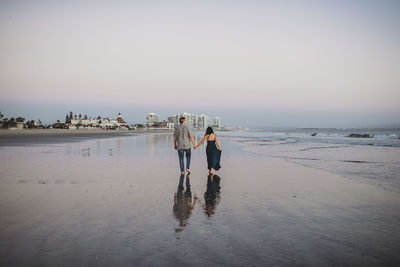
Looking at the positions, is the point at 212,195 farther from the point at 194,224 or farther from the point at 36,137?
the point at 36,137

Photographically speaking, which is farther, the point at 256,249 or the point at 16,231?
the point at 16,231

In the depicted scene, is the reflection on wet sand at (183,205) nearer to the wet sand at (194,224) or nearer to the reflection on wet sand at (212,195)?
the wet sand at (194,224)

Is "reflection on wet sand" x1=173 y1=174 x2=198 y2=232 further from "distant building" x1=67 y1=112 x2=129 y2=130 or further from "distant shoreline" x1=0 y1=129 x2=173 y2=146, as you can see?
"distant building" x1=67 y1=112 x2=129 y2=130

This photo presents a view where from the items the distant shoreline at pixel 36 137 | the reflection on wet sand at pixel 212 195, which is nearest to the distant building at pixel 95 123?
the distant shoreline at pixel 36 137

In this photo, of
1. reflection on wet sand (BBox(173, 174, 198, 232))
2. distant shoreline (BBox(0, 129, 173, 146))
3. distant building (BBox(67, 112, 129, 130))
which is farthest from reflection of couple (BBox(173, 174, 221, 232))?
distant building (BBox(67, 112, 129, 130))

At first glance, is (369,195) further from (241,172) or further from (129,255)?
(129,255)

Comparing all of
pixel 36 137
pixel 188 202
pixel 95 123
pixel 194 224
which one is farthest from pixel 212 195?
pixel 95 123

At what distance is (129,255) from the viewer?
11.6 ft

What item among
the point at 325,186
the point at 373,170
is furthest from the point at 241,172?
the point at 373,170

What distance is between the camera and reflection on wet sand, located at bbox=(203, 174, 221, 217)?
5.78 metres

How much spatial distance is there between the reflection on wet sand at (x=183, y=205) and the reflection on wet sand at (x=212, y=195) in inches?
12.4

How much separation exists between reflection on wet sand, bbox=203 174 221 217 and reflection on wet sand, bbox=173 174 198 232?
314 millimetres

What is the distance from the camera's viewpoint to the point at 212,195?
7.09m

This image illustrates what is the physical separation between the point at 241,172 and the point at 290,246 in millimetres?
7146
